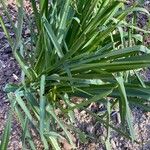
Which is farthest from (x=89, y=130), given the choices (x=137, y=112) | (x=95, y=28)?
(x=95, y=28)

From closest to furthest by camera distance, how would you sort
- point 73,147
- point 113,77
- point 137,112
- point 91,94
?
point 113,77, point 91,94, point 73,147, point 137,112

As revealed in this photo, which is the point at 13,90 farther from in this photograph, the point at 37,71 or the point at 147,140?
the point at 147,140

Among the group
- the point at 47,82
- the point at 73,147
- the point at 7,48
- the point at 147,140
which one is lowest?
the point at 147,140

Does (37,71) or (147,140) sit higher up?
(37,71)

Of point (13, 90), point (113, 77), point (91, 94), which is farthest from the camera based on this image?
point (13, 90)

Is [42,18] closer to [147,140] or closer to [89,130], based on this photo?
[89,130]

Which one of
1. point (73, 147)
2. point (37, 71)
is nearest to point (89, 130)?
point (73, 147)

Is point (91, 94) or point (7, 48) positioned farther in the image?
point (7, 48)
